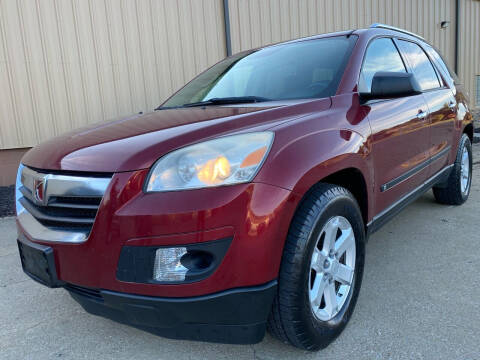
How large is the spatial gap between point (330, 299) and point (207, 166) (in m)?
0.93

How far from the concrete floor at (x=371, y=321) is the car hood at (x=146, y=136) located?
95 centimetres

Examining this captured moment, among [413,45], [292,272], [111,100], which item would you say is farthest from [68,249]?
[111,100]

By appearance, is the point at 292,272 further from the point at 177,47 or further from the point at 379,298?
the point at 177,47

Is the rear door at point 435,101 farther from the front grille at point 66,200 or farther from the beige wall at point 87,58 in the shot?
the beige wall at point 87,58

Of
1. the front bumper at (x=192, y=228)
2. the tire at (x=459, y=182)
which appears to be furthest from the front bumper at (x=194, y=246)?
the tire at (x=459, y=182)

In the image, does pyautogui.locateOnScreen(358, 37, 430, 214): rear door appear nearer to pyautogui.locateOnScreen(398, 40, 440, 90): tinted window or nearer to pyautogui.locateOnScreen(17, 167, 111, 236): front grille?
pyautogui.locateOnScreen(398, 40, 440, 90): tinted window

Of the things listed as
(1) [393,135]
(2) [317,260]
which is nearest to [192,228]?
(2) [317,260]

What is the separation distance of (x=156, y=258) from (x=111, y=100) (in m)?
4.82

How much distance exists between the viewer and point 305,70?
96.5 inches

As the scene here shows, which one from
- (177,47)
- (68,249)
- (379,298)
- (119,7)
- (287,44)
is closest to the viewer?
(68,249)

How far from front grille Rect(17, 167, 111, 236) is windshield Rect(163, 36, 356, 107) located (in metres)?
1.20

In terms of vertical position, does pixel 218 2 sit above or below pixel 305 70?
above

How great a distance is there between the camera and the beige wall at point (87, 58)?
17.2 ft

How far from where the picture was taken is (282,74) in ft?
8.30
